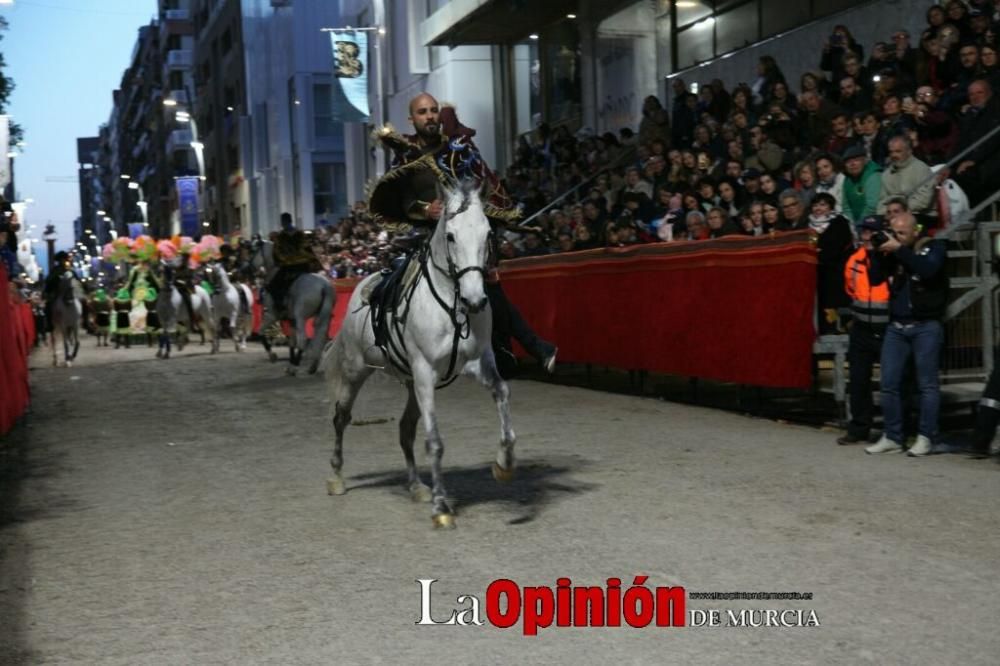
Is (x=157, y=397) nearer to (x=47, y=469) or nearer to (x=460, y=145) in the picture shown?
(x=47, y=469)

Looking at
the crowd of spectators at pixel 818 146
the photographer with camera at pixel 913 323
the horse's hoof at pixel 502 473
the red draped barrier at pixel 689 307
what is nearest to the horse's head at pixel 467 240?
the crowd of spectators at pixel 818 146

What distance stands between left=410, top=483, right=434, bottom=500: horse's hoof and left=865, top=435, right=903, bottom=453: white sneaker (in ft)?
12.6

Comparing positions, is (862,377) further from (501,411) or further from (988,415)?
(501,411)

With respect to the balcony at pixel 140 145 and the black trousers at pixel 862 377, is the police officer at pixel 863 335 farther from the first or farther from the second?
the balcony at pixel 140 145

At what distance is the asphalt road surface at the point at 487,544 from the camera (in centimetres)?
548

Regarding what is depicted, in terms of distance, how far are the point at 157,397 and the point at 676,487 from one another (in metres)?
11.9

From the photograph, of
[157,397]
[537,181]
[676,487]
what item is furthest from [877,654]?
[537,181]

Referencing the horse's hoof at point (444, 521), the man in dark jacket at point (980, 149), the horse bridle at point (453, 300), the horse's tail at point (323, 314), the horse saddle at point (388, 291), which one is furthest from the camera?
the horse's tail at point (323, 314)

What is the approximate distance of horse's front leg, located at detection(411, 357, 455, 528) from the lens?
26.4ft

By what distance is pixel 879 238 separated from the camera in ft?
34.3

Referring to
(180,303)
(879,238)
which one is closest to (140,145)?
(180,303)

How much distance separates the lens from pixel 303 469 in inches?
430

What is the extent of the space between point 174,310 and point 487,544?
26.8 meters

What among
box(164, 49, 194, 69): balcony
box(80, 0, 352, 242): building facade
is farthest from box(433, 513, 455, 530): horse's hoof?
box(164, 49, 194, 69): balcony
